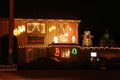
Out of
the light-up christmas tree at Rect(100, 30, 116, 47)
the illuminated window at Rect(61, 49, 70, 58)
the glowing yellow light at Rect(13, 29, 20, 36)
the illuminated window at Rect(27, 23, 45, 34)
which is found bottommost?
the illuminated window at Rect(61, 49, 70, 58)

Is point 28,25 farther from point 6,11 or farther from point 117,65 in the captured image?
point 117,65

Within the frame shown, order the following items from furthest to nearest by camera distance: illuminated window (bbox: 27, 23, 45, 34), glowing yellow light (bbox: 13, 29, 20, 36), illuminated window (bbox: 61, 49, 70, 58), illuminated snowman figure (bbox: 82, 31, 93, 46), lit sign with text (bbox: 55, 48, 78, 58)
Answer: illuminated snowman figure (bbox: 82, 31, 93, 46)
illuminated window (bbox: 61, 49, 70, 58)
lit sign with text (bbox: 55, 48, 78, 58)
illuminated window (bbox: 27, 23, 45, 34)
glowing yellow light (bbox: 13, 29, 20, 36)

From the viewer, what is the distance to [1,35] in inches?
2378

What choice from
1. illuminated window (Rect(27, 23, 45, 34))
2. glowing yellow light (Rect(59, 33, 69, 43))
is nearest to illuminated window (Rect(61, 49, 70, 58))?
glowing yellow light (Rect(59, 33, 69, 43))

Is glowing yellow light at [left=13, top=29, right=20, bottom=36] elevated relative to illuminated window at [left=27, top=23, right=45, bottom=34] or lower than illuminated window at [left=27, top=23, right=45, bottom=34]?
lower

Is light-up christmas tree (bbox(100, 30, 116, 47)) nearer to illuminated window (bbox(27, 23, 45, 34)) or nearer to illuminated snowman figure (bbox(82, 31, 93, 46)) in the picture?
illuminated snowman figure (bbox(82, 31, 93, 46))

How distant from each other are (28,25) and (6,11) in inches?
154

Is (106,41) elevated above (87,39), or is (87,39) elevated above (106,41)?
(87,39)

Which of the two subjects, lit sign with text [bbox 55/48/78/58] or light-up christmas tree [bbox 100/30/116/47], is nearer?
lit sign with text [bbox 55/48/78/58]

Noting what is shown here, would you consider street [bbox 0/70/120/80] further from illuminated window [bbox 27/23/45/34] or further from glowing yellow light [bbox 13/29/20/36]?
illuminated window [bbox 27/23/45/34]

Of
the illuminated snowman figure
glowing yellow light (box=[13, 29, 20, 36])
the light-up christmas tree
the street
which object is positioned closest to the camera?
the street

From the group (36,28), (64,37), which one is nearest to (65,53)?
(64,37)

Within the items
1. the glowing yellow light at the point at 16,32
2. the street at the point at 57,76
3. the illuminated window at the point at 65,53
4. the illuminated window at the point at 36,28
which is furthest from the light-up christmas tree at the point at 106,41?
the street at the point at 57,76

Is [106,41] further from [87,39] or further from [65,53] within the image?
[65,53]
